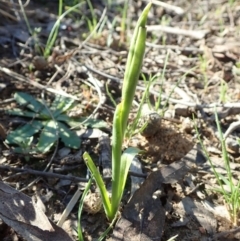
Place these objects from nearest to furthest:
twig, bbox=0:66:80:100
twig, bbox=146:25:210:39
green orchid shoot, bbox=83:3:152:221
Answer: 1. green orchid shoot, bbox=83:3:152:221
2. twig, bbox=0:66:80:100
3. twig, bbox=146:25:210:39

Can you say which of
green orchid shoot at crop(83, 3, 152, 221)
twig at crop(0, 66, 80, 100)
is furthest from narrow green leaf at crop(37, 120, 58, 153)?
green orchid shoot at crop(83, 3, 152, 221)

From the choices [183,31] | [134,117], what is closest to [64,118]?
[134,117]

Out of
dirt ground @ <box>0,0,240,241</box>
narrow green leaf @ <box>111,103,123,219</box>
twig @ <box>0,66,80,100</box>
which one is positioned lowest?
dirt ground @ <box>0,0,240,241</box>

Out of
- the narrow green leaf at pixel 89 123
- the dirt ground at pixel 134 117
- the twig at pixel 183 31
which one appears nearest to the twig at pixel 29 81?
the dirt ground at pixel 134 117

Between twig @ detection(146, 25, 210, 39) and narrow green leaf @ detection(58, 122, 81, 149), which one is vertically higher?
twig @ detection(146, 25, 210, 39)

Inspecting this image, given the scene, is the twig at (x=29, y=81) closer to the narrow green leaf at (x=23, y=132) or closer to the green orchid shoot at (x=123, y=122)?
the narrow green leaf at (x=23, y=132)

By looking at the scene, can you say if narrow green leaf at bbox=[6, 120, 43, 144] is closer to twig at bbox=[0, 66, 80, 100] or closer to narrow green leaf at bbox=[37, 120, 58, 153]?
narrow green leaf at bbox=[37, 120, 58, 153]
